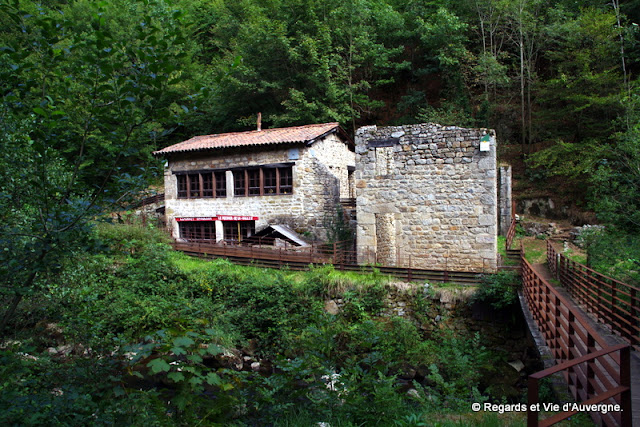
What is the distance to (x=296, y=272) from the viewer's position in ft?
41.3

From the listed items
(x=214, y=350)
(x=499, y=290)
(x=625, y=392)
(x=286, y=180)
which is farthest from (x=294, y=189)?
(x=625, y=392)

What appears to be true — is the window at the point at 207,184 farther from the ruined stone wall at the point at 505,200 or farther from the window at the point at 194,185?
the ruined stone wall at the point at 505,200

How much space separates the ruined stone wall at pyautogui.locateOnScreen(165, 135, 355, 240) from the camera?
1659 cm

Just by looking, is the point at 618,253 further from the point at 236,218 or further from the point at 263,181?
the point at 236,218

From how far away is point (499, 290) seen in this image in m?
9.61

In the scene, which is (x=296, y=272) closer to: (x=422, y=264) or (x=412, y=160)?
(x=422, y=264)

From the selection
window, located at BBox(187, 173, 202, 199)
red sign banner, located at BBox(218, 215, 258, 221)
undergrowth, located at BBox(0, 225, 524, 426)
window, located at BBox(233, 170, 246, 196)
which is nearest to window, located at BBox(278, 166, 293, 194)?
red sign banner, located at BBox(218, 215, 258, 221)

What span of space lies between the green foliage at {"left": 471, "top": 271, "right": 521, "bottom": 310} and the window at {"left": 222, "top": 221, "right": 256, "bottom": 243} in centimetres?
1059

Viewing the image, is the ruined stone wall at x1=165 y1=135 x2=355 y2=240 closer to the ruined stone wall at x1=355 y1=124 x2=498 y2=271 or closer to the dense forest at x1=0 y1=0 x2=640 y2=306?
the dense forest at x1=0 y1=0 x2=640 y2=306

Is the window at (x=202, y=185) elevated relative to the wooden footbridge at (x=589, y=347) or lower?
elevated

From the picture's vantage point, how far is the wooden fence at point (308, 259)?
34.9 ft

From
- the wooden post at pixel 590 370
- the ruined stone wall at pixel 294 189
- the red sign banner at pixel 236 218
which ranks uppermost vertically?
the ruined stone wall at pixel 294 189

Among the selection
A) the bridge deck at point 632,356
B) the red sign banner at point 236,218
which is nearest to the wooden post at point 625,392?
the bridge deck at point 632,356

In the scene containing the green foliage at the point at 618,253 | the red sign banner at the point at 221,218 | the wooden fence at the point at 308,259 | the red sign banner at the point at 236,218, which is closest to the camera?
the green foliage at the point at 618,253
